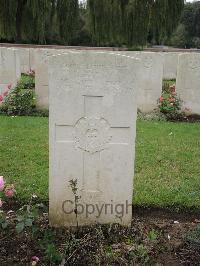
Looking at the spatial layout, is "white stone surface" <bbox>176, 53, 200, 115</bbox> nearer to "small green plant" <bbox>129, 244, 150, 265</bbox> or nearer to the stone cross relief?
the stone cross relief

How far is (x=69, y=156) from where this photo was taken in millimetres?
3115

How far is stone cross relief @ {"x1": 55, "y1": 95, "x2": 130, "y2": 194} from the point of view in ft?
9.95

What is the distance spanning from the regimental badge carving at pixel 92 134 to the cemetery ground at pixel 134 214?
0.54m

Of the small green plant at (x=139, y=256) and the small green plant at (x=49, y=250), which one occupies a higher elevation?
the small green plant at (x=49, y=250)

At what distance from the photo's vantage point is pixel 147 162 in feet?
16.6

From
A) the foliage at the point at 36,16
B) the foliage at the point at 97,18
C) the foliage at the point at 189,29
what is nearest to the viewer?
the foliage at the point at 36,16

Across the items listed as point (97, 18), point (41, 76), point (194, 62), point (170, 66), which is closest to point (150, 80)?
point (194, 62)

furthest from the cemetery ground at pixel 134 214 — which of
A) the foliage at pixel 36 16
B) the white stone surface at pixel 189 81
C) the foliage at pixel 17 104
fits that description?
the foliage at pixel 36 16

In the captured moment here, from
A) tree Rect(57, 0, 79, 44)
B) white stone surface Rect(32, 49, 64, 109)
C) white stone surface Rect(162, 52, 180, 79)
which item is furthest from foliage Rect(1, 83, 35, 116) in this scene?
tree Rect(57, 0, 79, 44)

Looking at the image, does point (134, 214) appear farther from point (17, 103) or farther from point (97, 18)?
point (97, 18)

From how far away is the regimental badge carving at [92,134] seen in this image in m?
3.06

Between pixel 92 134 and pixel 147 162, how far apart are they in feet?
6.87

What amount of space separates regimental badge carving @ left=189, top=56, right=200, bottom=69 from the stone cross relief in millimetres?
5482

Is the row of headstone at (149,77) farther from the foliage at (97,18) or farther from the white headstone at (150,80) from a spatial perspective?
the foliage at (97,18)
